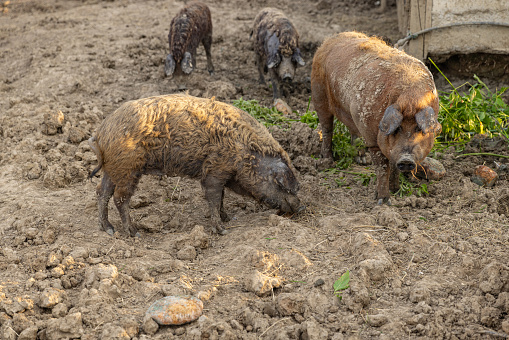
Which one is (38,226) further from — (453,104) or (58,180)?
(453,104)

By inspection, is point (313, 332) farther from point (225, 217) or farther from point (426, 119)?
point (225, 217)

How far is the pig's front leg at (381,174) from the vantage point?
4.95 meters

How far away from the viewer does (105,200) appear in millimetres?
4961

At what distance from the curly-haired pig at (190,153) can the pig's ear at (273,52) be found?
3.50 m

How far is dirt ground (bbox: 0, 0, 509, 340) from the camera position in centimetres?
349

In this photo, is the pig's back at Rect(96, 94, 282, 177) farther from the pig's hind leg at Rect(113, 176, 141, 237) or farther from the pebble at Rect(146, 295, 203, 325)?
A: the pebble at Rect(146, 295, 203, 325)

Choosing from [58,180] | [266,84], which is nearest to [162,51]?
[266,84]

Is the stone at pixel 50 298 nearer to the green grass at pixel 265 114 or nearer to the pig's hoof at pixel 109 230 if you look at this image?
the pig's hoof at pixel 109 230

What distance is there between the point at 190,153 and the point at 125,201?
78 centimetres

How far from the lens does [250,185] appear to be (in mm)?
5008

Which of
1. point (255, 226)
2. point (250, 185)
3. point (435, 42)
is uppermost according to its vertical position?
point (435, 42)

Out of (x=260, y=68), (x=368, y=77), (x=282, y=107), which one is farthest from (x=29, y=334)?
(x=260, y=68)

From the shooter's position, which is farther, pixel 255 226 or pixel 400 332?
pixel 255 226

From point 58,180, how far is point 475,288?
4413 mm
